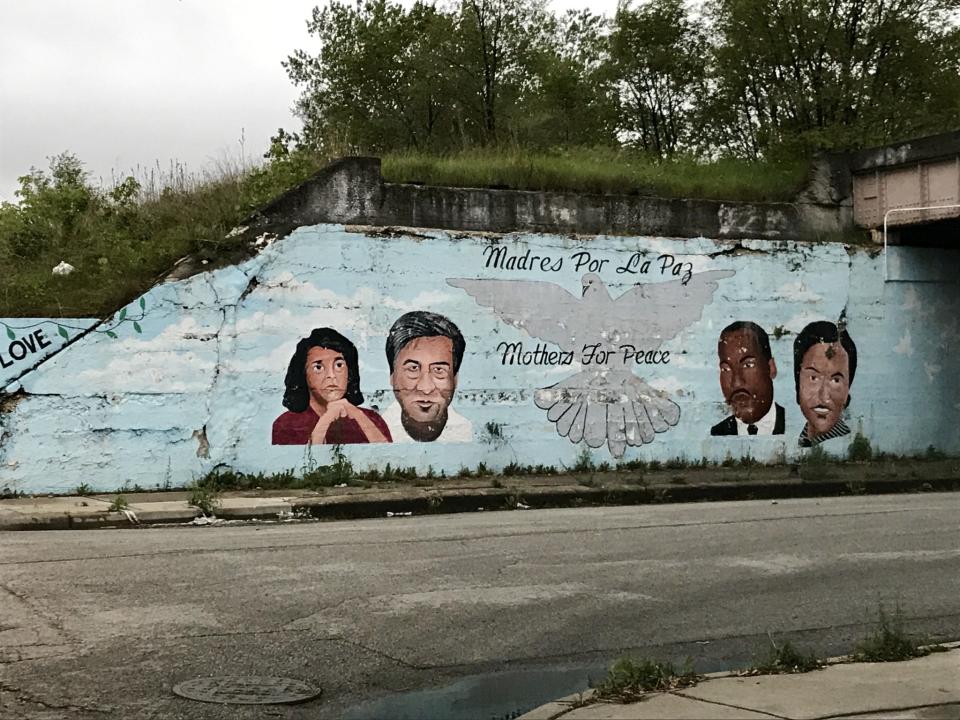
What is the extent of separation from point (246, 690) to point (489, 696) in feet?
4.28

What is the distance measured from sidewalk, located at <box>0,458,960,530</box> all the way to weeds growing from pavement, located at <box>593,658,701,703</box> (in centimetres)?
860

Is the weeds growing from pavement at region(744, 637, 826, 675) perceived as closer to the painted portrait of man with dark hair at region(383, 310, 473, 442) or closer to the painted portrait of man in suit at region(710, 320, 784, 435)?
the painted portrait of man with dark hair at region(383, 310, 473, 442)

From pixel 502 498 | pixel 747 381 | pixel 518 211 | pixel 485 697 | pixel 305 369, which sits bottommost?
pixel 485 697

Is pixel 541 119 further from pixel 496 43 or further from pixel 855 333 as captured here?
pixel 855 333

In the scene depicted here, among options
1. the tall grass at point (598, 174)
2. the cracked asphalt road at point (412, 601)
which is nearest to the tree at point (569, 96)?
the tall grass at point (598, 174)

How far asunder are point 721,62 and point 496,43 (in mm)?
5618

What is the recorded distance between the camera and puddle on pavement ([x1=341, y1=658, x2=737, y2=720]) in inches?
223

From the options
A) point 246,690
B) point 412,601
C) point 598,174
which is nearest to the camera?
point 246,690

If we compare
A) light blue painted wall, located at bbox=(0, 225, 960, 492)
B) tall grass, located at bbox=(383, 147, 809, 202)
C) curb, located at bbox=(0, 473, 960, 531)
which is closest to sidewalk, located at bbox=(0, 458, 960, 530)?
curb, located at bbox=(0, 473, 960, 531)

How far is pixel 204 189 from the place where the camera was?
18266 mm

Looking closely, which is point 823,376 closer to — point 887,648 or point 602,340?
point 602,340

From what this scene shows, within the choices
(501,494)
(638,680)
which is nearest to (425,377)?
(501,494)

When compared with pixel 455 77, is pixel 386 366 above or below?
below

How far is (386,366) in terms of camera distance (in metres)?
16.9
